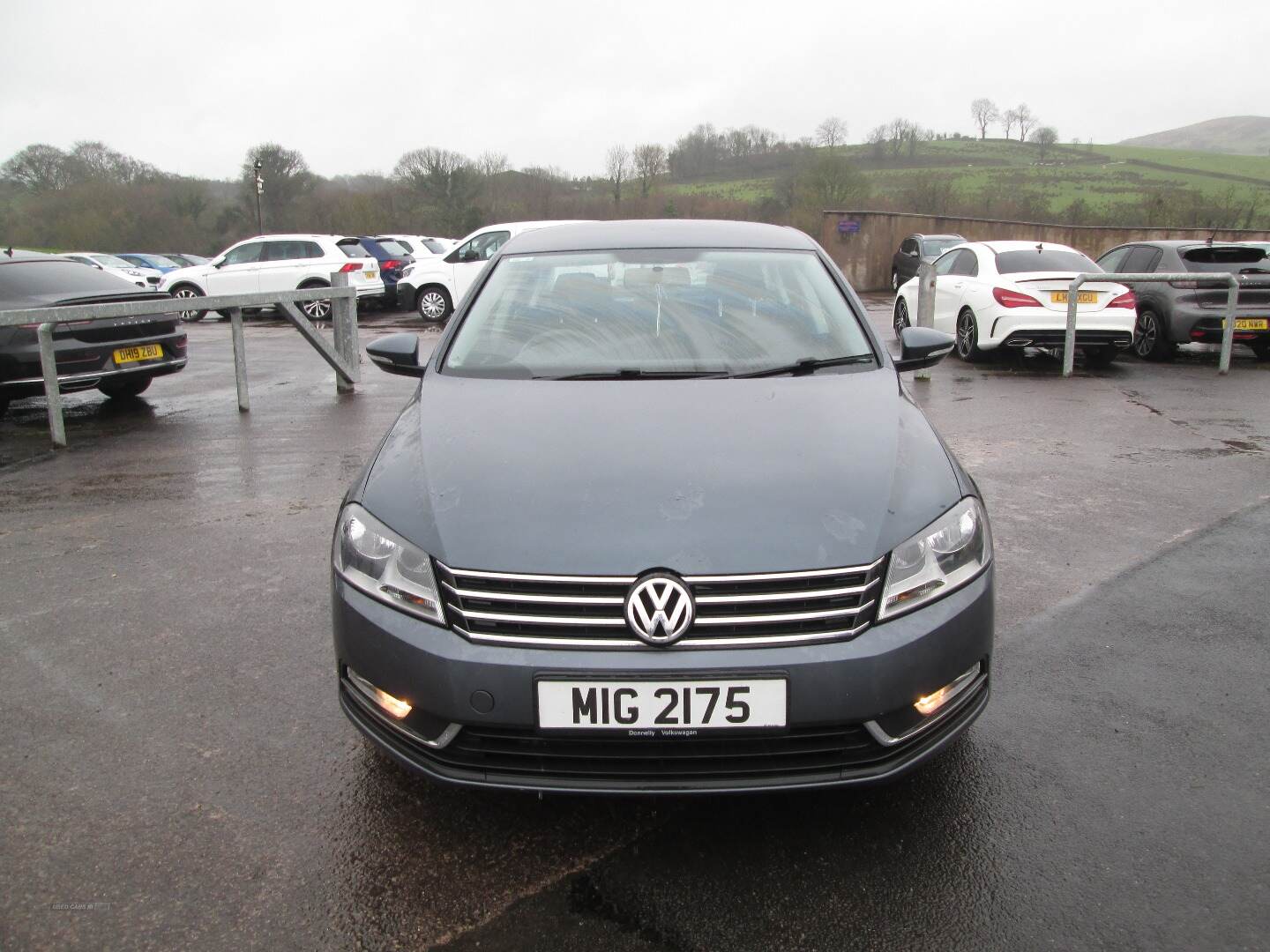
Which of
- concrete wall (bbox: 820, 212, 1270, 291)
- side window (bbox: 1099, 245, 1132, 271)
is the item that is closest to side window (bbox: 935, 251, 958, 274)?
side window (bbox: 1099, 245, 1132, 271)

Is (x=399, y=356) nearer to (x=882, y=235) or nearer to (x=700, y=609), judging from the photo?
(x=700, y=609)

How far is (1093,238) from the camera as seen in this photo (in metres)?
28.9

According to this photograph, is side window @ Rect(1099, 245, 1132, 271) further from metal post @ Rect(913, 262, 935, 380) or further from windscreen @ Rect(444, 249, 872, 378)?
windscreen @ Rect(444, 249, 872, 378)

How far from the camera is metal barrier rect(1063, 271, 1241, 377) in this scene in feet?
35.8

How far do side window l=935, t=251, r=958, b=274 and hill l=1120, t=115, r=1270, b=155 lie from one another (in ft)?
548

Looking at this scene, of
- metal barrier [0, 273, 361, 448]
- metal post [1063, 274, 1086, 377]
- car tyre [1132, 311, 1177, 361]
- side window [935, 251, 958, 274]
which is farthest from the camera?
side window [935, 251, 958, 274]

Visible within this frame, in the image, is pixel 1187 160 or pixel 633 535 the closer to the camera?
pixel 633 535

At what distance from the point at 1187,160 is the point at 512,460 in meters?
95.2

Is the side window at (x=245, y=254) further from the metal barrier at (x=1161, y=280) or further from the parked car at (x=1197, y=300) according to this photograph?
the parked car at (x=1197, y=300)

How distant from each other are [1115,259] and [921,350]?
11.4 m

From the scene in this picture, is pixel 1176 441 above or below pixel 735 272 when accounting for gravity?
below

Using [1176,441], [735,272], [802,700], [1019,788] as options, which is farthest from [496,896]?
[1176,441]

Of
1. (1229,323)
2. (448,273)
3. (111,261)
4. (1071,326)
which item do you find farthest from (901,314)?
(111,261)

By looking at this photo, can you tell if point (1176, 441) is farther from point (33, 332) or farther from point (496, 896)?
point (33, 332)
